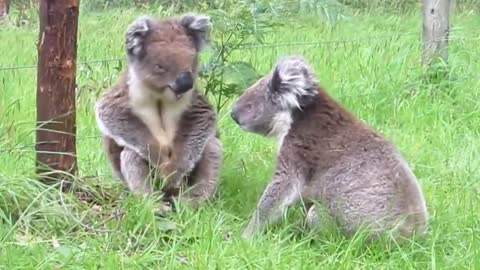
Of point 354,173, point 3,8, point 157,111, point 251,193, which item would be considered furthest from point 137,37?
point 3,8

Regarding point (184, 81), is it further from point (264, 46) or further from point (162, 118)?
point (264, 46)

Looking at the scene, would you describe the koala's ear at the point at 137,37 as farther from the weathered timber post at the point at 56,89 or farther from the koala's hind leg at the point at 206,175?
the koala's hind leg at the point at 206,175

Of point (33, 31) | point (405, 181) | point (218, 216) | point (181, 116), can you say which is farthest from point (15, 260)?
point (33, 31)

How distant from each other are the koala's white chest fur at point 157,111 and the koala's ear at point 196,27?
0.31 metres

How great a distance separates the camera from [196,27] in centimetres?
528

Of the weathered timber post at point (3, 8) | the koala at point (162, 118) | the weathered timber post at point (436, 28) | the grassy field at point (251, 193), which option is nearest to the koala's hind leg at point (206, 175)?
the koala at point (162, 118)

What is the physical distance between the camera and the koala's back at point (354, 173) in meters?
4.68

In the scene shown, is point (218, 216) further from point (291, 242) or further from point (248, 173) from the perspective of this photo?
point (248, 173)

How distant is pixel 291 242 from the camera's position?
15.5 ft

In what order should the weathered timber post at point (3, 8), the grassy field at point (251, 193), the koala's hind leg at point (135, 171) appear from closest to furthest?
the grassy field at point (251, 193) < the koala's hind leg at point (135, 171) < the weathered timber post at point (3, 8)

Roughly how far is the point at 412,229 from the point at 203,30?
163 cm

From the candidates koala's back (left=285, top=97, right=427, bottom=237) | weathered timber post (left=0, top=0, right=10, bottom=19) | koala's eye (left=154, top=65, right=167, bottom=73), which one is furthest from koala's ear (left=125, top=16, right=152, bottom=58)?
weathered timber post (left=0, top=0, right=10, bottom=19)

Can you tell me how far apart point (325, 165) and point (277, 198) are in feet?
1.00

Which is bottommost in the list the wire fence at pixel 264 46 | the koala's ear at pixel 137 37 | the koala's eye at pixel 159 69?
the wire fence at pixel 264 46
